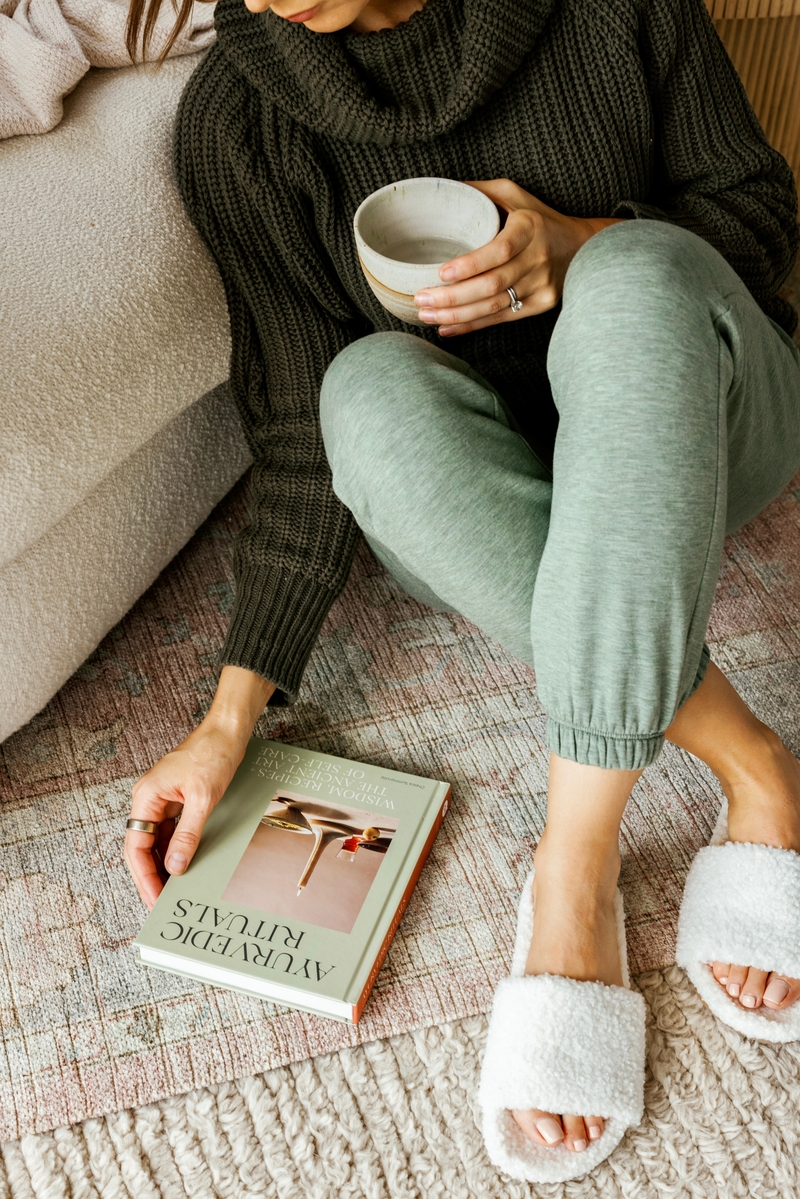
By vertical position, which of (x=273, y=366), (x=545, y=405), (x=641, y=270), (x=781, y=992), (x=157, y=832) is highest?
(x=641, y=270)

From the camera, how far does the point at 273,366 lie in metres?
0.91

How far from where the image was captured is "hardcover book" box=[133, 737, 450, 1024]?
78cm

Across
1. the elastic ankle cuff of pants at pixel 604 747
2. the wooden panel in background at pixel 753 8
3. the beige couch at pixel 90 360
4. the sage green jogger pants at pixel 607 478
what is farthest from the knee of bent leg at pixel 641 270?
the wooden panel in background at pixel 753 8

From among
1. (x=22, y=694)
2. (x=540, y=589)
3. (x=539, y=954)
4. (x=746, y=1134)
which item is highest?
(x=540, y=589)

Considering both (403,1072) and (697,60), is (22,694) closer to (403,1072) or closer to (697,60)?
(403,1072)

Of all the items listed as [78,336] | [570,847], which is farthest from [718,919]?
[78,336]

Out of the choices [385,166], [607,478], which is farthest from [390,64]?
[607,478]

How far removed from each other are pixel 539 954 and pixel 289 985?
193 millimetres

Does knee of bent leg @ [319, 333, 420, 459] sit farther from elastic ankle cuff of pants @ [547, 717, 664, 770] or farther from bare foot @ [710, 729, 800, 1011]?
bare foot @ [710, 729, 800, 1011]

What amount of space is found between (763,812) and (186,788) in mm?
471

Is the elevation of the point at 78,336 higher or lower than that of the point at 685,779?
higher

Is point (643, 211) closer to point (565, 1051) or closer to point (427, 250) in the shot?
point (427, 250)

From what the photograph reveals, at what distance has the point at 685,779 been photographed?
0.91 meters

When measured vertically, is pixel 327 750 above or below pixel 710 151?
below
